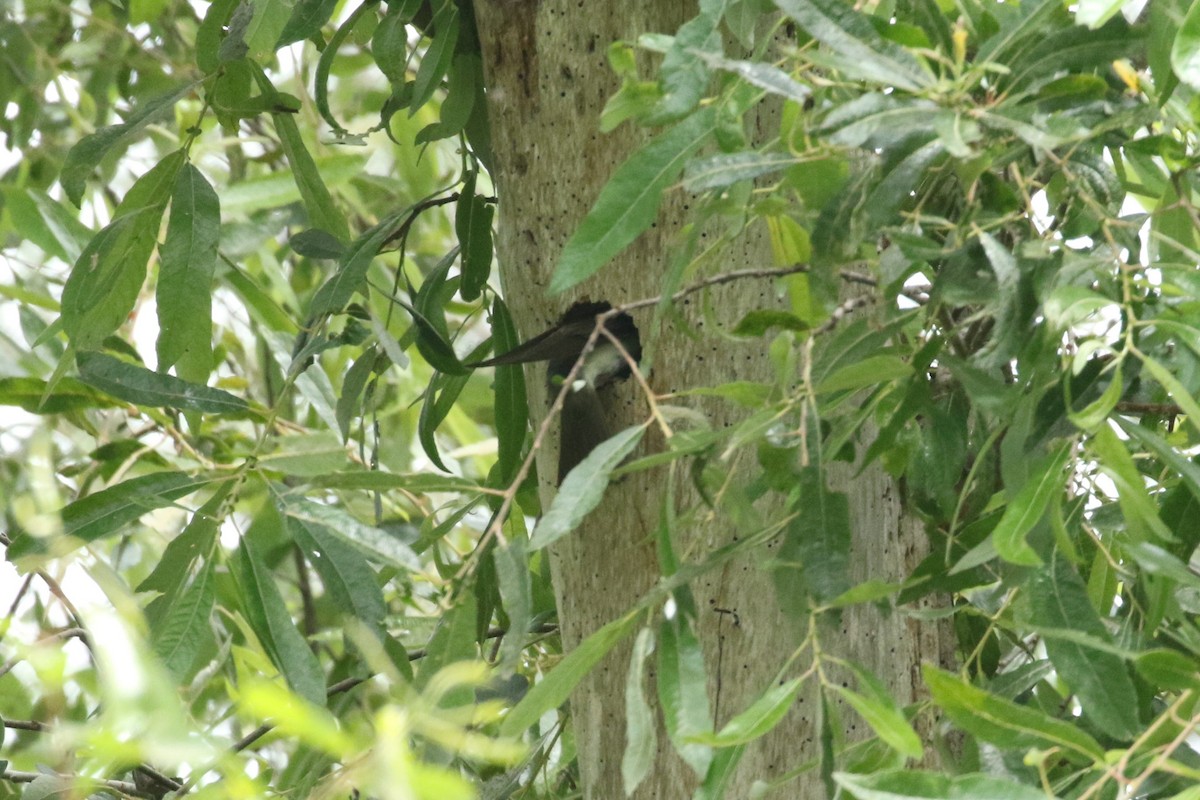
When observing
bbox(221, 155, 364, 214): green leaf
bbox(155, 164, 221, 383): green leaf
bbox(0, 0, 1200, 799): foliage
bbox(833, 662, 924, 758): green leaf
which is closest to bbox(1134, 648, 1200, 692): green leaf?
bbox(0, 0, 1200, 799): foliage

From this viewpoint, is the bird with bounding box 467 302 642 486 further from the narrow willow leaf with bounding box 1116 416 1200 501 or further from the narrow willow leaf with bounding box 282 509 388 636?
the narrow willow leaf with bounding box 1116 416 1200 501

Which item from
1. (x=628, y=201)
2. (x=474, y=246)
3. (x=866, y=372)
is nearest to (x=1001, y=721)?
(x=866, y=372)

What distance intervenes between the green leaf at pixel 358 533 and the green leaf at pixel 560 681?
0.25 ft

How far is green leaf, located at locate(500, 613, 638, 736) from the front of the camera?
540 millimetres

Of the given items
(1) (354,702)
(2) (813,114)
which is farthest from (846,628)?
(1) (354,702)

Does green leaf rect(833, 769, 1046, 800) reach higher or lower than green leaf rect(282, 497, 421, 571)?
lower

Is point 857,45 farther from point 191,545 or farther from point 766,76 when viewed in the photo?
point 191,545

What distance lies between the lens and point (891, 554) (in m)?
0.68

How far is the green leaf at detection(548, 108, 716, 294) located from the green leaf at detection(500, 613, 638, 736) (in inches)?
5.9

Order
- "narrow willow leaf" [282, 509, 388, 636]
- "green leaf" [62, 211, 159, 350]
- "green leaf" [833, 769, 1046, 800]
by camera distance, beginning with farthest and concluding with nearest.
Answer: "green leaf" [62, 211, 159, 350], "narrow willow leaf" [282, 509, 388, 636], "green leaf" [833, 769, 1046, 800]

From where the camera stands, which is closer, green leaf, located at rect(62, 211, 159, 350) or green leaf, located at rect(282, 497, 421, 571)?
green leaf, located at rect(282, 497, 421, 571)

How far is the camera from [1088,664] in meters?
0.53

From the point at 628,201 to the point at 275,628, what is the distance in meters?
0.31

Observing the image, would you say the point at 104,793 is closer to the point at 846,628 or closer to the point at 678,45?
the point at 846,628
